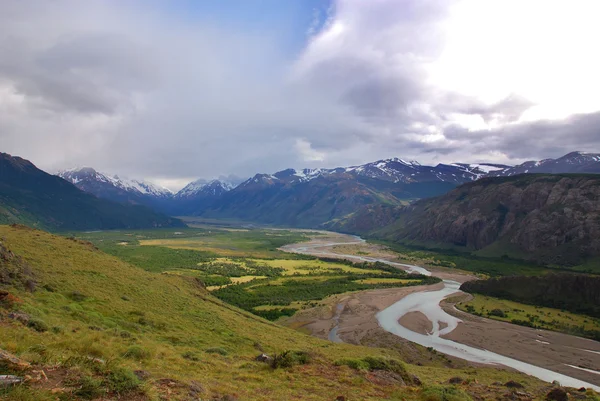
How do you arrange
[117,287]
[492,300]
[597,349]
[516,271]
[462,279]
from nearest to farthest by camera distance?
[117,287] → [597,349] → [492,300] → [462,279] → [516,271]

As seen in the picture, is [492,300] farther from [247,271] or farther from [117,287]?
[117,287]

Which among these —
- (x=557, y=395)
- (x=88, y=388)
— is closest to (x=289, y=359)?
(x=88, y=388)

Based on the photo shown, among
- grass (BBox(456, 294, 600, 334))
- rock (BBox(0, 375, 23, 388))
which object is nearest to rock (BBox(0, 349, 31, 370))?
rock (BBox(0, 375, 23, 388))

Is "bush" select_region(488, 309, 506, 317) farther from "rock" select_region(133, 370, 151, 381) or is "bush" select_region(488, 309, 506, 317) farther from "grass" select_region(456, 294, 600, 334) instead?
"rock" select_region(133, 370, 151, 381)

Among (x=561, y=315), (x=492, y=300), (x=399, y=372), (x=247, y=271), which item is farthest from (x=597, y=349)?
(x=247, y=271)

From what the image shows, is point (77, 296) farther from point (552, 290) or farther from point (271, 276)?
point (552, 290)

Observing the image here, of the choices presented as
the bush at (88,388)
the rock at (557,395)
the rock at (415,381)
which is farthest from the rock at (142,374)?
the rock at (557,395)
